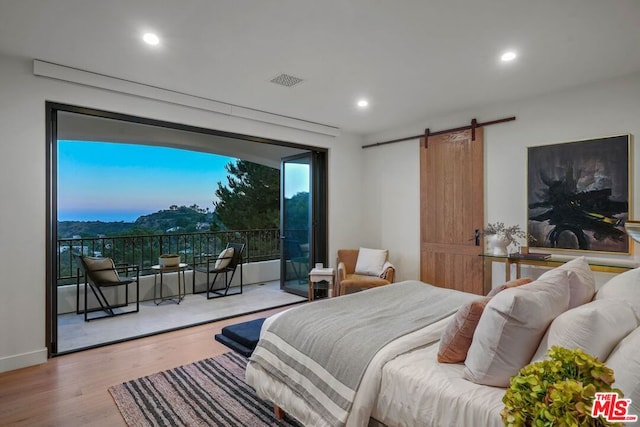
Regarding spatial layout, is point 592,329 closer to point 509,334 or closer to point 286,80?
point 509,334

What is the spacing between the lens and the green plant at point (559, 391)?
840 millimetres

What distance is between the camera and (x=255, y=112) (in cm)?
443

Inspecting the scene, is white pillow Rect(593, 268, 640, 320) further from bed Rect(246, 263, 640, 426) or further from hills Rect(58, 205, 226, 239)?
hills Rect(58, 205, 226, 239)

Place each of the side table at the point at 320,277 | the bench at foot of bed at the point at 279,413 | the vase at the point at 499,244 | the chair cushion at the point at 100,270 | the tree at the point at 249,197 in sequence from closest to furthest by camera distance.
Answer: the bench at foot of bed at the point at 279,413 → the vase at the point at 499,244 → the chair cushion at the point at 100,270 → the side table at the point at 320,277 → the tree at the point at 249,197

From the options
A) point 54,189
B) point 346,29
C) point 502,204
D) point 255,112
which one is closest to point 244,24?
point 346,29

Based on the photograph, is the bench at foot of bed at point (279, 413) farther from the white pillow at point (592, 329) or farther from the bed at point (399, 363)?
the white pillow at point (592, 329)

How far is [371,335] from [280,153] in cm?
534

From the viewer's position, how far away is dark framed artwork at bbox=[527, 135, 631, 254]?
3326 mm

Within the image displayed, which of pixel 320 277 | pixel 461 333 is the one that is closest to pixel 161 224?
pixel 320 277

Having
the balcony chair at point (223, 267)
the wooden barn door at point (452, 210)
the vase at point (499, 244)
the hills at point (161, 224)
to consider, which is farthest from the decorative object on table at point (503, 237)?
the hills at point (161, 224)

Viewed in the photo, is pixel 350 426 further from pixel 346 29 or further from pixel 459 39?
pixel 459 39

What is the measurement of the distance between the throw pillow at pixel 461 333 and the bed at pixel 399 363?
50mm

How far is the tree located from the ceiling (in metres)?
4.26

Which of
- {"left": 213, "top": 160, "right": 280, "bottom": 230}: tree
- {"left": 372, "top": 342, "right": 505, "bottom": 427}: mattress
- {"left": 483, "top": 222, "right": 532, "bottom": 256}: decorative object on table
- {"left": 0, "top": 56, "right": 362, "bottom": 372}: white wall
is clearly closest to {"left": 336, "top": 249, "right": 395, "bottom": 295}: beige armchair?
{"left": 483, "top": 222, "right": 532, "bottom": 256}: decorative object on table
